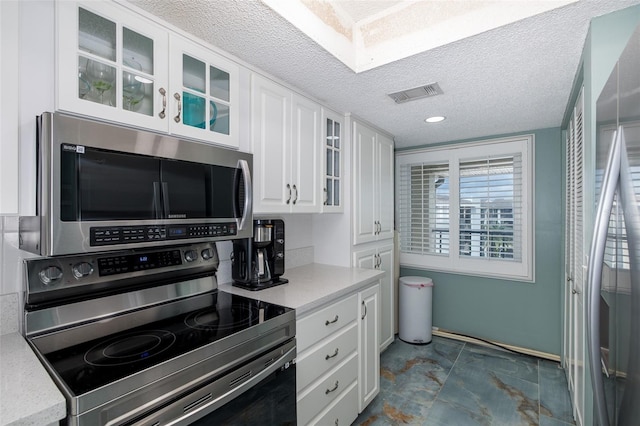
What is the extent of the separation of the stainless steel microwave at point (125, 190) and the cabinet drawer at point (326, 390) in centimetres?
90

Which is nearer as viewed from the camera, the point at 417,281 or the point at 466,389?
the point at 466,389

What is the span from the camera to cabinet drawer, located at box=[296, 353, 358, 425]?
5.08 feet

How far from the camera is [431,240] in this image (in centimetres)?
348

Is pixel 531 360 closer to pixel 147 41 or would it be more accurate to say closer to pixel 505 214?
pixel 505 214

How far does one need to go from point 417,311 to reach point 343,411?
5.13ft

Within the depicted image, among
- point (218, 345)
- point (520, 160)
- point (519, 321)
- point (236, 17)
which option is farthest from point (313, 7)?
point (519, 321)

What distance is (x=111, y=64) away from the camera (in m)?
1.14

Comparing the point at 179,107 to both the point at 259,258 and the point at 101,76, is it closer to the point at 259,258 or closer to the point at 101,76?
the point at 101,76

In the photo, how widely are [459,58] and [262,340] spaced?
5.36ft

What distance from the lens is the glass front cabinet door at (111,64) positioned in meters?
1.04

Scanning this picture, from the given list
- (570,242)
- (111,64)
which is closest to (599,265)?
(111,64)

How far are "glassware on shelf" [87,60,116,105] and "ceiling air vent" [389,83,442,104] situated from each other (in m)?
1.55

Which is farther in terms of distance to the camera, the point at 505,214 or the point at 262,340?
the point at 505,214

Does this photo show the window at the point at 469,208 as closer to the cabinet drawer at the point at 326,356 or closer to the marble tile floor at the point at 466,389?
the marble tile floor at the point at 466,389
